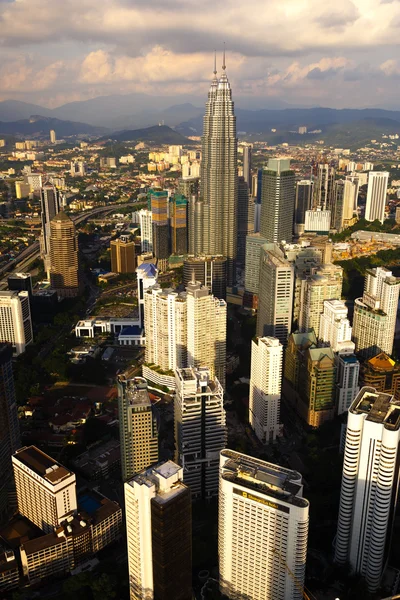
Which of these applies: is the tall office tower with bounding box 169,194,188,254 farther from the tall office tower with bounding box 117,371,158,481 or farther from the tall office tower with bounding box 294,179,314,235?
the tall office tower with bounding box 117,371,158,481

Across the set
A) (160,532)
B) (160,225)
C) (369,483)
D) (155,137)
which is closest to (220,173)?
(160,225)

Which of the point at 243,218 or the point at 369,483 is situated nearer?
the point at 369,483

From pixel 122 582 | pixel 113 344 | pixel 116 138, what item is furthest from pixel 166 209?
pixel 116 138

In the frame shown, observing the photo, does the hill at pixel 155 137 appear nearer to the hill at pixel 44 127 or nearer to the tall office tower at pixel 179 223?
the hill at pixel 44 127

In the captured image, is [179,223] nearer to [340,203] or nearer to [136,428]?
[340,203]

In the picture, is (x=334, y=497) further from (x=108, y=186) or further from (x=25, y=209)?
(x=108, y=186)

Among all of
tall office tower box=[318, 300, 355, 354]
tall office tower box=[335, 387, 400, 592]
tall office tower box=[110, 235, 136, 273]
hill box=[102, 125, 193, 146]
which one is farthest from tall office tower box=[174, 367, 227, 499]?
hill box=[102, 125, 193, 146]
